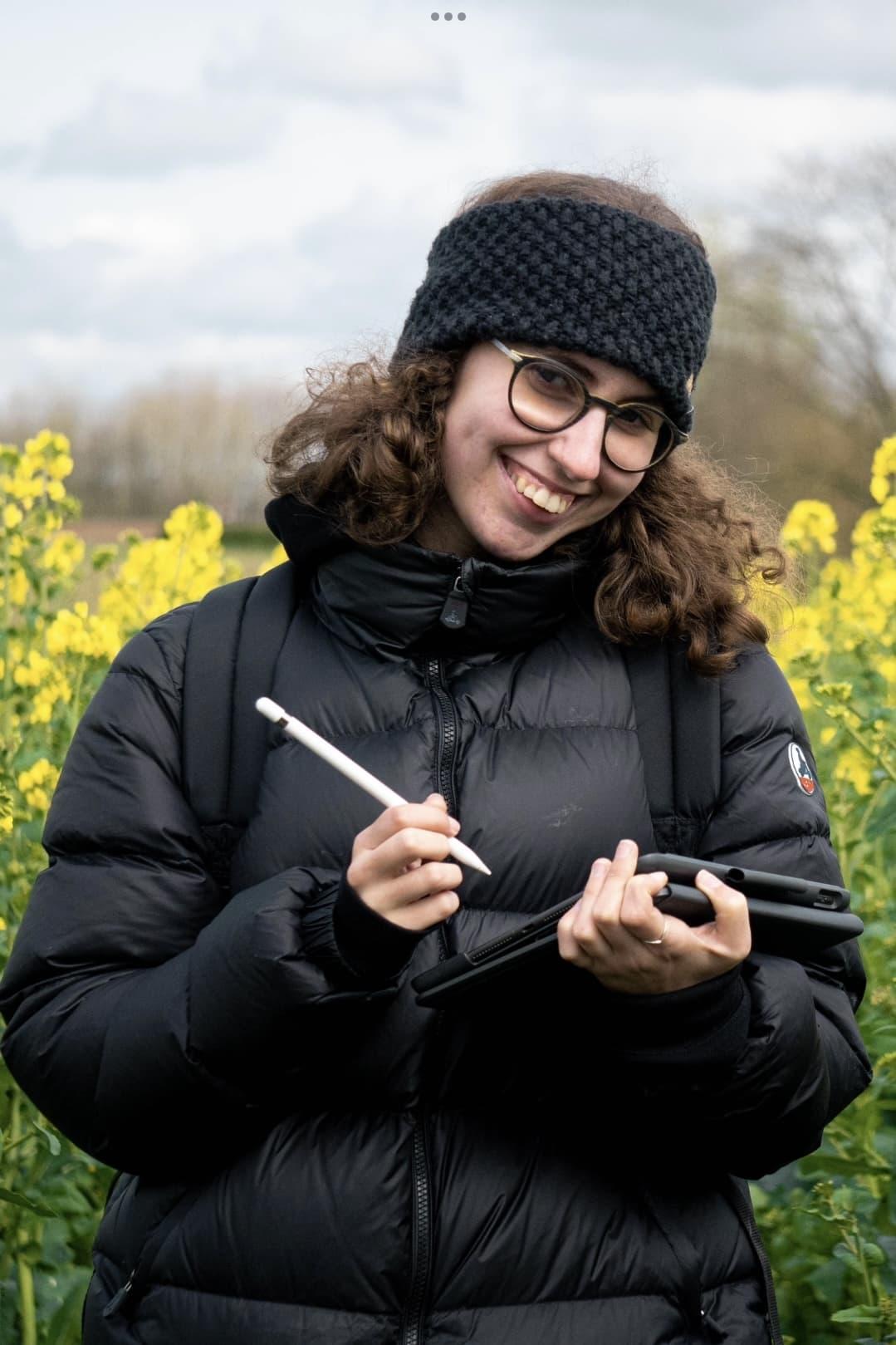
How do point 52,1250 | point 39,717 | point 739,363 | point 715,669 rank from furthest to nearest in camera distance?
1. point 739,363
2. point 39,717
3. point 52,1250
4. point 715,669

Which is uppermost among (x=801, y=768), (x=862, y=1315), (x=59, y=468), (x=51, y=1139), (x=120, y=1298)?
(x=801, y=768)

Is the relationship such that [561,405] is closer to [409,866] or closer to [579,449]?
[579,449]

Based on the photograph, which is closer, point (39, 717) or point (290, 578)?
point (290, 578)

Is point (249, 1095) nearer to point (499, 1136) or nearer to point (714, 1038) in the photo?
point (499, 1136)

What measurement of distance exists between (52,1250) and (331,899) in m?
1.67

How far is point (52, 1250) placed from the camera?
9.77ft

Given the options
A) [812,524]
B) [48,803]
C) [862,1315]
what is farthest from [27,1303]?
[812,524]

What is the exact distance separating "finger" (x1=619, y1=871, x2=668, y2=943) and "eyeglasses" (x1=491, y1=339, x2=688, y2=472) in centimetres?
54

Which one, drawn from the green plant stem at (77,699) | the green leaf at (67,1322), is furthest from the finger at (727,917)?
the green plant stem at (77,699)

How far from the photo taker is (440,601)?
1845 mm

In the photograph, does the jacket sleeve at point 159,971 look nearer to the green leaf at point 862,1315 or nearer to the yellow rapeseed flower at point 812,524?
the green leaf at point 862,1315

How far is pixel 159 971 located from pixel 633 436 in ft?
2.57

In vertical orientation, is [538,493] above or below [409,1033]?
above

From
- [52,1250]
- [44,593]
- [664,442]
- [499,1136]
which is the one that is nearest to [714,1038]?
[499,1136]
